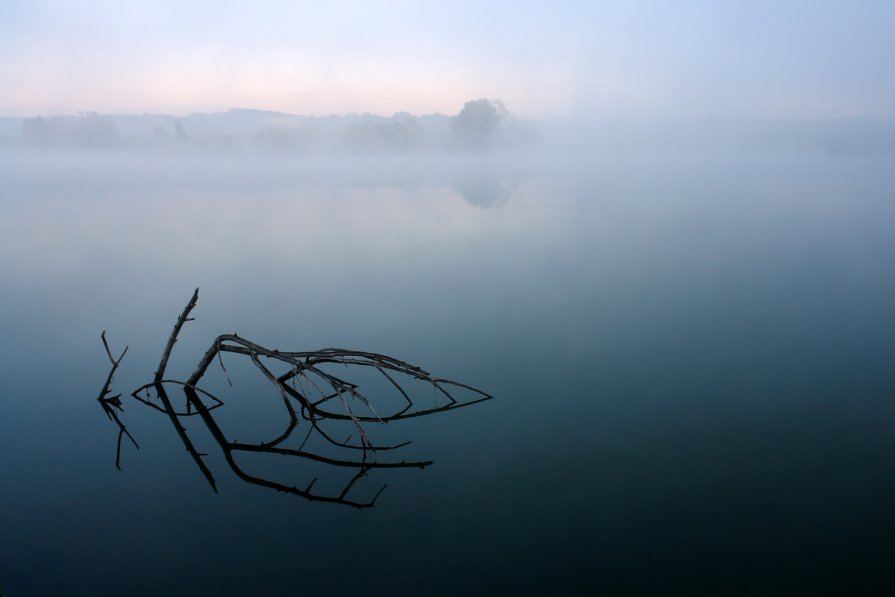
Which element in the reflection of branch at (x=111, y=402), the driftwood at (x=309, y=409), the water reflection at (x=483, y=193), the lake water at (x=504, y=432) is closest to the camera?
the lake water at (x=504, y=432)

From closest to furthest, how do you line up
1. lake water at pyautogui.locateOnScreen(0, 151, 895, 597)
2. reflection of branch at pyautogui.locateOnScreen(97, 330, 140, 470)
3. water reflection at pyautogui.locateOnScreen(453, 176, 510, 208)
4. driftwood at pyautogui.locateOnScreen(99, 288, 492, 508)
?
lake water at pyautogui.locateOnScreen(0, 151, 895, 597)
driftwood at pyautogui.locateOnScreen(99, 288, 492, 508)
reflection of branch at pyautogui.locateOnScreen(97, 330, 140, 470)
water reflection at pyautogui.locateOnScreen(453, 176, 510, 208)

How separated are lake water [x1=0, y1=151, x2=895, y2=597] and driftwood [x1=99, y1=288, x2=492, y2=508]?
12cm

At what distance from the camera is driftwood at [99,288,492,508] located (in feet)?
15.6

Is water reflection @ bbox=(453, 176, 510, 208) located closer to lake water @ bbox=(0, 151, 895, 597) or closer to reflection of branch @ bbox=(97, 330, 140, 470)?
lake water @ bbox=(0, 151, 895, 597)

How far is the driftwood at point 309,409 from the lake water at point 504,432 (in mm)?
116

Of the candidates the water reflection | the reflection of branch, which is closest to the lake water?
the reflection of branch

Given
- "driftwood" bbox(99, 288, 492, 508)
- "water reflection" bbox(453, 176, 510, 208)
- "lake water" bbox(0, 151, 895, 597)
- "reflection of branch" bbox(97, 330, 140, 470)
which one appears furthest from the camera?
"water reflection" bbox(453, 176, 510, 208)

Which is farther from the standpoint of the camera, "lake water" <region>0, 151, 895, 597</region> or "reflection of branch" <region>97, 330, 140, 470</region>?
"reflection of branch" <region>97, 330, 140, 470</region>

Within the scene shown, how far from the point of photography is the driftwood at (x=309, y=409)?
15.6 ft

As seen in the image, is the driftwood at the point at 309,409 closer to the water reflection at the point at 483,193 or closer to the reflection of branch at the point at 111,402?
the reflection of branch at the point at 111,402

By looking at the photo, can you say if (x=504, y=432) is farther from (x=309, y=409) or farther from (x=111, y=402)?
(x=111, y=402)

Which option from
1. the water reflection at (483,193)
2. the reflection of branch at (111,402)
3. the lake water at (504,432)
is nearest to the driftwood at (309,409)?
the reflection of branch at (111,402)

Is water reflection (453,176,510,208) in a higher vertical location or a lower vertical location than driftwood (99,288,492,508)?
higher

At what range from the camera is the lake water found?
379 centimetres
